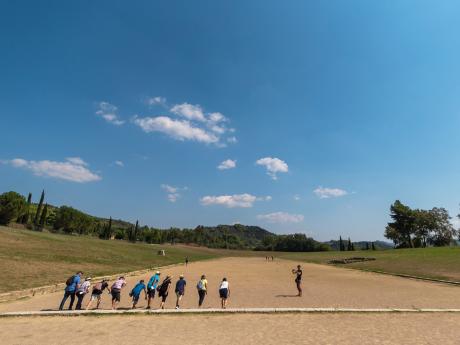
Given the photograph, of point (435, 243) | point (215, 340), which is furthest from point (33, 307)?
point (435, 243)

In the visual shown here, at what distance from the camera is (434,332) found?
11.3m

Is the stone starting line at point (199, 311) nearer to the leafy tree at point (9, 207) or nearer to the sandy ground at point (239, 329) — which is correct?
the sandy ground at point (239, 329)

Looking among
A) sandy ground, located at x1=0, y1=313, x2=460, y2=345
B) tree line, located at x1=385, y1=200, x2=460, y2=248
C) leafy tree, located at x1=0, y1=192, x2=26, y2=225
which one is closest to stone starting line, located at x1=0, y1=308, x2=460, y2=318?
sandy ground, located at x1=0, y1=313, x2=460, y2=345

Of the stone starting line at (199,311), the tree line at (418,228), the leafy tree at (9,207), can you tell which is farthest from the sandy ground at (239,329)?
the tree line at (418,228)

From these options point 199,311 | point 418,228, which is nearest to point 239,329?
point 199,311

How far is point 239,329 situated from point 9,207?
79.0m

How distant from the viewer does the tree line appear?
10475 centimetres

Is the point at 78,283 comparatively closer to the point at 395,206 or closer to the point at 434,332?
the point at 434,332

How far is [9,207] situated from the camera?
73.1 meters

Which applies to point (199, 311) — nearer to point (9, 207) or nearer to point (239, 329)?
point (239, 329)

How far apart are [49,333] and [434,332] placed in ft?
43.9

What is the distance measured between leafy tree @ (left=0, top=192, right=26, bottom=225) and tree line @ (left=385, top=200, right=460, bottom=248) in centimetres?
10739

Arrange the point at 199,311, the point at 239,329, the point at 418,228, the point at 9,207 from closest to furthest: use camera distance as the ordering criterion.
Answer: the point at 239,329 → the point at 199,311 → the point at 9,207 → the point at 418,228

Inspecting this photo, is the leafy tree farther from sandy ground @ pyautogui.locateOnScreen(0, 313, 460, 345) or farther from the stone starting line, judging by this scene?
sandy ground @ pyautogui.locateOnScreen(0, 313, 460, 345)
